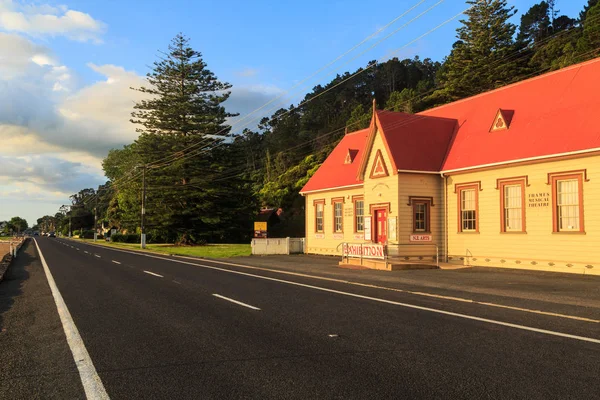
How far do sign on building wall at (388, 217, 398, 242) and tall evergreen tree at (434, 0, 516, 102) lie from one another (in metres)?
32.8

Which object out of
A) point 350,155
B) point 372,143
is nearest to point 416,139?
point 372,143

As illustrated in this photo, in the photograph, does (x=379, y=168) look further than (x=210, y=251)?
No

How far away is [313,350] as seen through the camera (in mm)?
6680

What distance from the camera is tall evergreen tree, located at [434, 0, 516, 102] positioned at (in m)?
50.8

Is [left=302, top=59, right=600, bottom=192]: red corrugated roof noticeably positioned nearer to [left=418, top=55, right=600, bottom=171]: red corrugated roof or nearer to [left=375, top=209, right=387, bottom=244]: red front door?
[left=418, top=55, right=600, bottom=171]: red corrugated roof

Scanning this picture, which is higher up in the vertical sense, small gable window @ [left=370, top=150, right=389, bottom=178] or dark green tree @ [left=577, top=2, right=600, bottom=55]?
dark green tree @ [left=577, top=2, right=600, bottom=55]

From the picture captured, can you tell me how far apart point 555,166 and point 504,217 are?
10.1ft

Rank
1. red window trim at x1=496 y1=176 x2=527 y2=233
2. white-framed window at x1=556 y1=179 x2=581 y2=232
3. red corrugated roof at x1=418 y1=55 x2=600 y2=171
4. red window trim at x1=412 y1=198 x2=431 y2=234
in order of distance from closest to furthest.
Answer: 1. white-framed window at x1=556 y1=179 x2=581 y2=232
2. red corrugated roof at x1=418 y1=55 x2=600 y2=171
3. red window trim at x1=496 y1=176 x2=527 y2=233
4. red window trim at x1=412 y1=198 x2=431 y2=234

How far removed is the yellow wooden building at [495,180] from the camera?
17.9 m

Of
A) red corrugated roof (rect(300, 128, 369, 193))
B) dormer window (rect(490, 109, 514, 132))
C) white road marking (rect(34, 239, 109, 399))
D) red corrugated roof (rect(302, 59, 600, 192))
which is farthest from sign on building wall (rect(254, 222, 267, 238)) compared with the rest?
white road marking (rect(34, 239, 109, 399))

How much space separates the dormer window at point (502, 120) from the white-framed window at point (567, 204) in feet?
13.8

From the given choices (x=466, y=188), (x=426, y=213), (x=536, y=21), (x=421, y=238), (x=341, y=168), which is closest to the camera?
(x=466, y=188)

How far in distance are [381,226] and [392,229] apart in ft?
5.15

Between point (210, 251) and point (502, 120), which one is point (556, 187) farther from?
point (210, 251)
